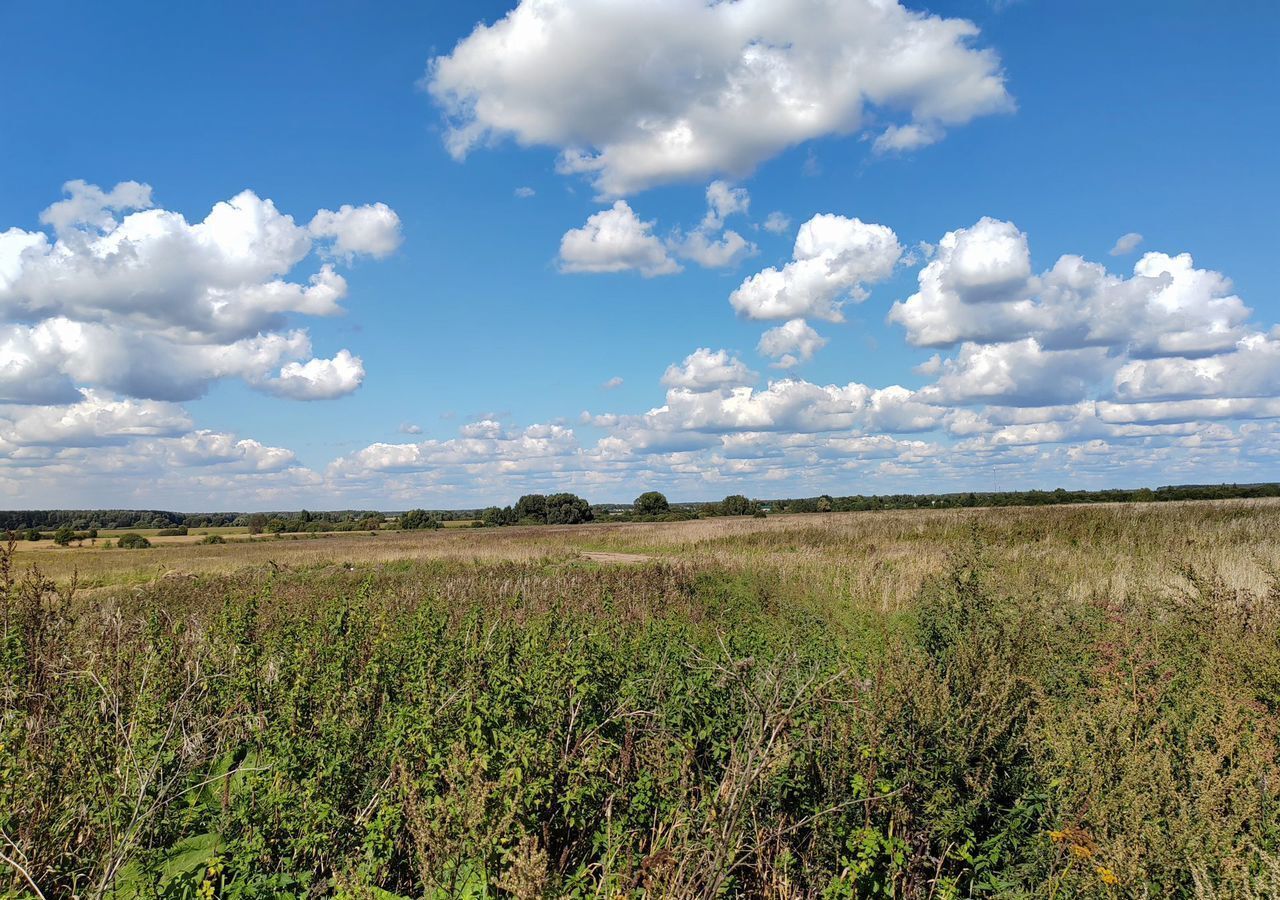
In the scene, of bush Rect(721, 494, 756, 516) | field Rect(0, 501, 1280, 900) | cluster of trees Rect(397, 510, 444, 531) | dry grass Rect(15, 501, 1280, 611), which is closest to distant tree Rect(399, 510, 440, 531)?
cluster of trees Rect(397, 510, 444, 531)

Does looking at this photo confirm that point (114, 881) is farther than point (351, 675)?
No

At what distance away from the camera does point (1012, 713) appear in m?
5.15

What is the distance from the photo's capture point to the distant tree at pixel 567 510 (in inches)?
3967

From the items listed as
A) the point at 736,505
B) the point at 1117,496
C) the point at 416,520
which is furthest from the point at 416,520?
the point at 1117,496

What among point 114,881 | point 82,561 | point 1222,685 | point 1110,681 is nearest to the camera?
point 114,881

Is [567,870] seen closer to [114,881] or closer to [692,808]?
[692,808]

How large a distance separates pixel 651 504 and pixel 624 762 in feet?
314

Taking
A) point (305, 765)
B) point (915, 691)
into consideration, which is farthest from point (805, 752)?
point (305, 765)

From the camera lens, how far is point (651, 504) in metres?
100

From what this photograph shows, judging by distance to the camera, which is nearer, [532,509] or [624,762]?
[624,762]

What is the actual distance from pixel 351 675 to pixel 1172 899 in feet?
20.4

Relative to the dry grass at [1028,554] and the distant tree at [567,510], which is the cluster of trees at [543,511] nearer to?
the distant tree at [567,510]

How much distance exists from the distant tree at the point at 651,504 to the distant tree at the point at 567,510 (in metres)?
7.73

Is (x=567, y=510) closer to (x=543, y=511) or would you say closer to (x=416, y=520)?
(x=543, y=511)
